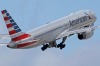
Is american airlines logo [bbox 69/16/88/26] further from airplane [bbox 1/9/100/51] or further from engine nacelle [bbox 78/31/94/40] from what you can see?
engine nacelle [bbox 78/31/94/40]

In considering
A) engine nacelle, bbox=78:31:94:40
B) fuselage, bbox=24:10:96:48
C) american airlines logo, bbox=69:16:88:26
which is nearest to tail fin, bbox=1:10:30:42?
fuselage, bbox=24:10:96:48

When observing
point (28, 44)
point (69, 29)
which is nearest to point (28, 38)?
point (28, 44)

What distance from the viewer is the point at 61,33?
16950 centimetres

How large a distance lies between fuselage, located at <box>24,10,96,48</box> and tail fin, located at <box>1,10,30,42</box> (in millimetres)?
3898

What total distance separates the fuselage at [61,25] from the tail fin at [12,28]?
3898 millimetres

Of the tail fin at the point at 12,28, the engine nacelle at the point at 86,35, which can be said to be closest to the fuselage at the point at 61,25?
the engine nacelle at the point at 86,35

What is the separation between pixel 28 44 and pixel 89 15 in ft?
74.3

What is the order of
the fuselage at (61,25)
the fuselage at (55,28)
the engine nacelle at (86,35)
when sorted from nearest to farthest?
the fuselage at (55,28) → the fuselage at (61,25) → the engine nacelle at (86,35)

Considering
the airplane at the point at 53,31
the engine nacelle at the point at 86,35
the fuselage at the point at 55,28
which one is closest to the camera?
the airplane at the point at 53,31

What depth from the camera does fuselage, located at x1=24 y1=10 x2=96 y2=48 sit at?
16362cm

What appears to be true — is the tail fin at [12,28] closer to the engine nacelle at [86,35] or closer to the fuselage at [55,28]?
the fuselage at [55,28]

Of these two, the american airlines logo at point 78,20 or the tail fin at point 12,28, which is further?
the american airlines logo at point 78,20

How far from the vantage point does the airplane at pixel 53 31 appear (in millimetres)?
157750

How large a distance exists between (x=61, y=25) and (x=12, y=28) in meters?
16.3
